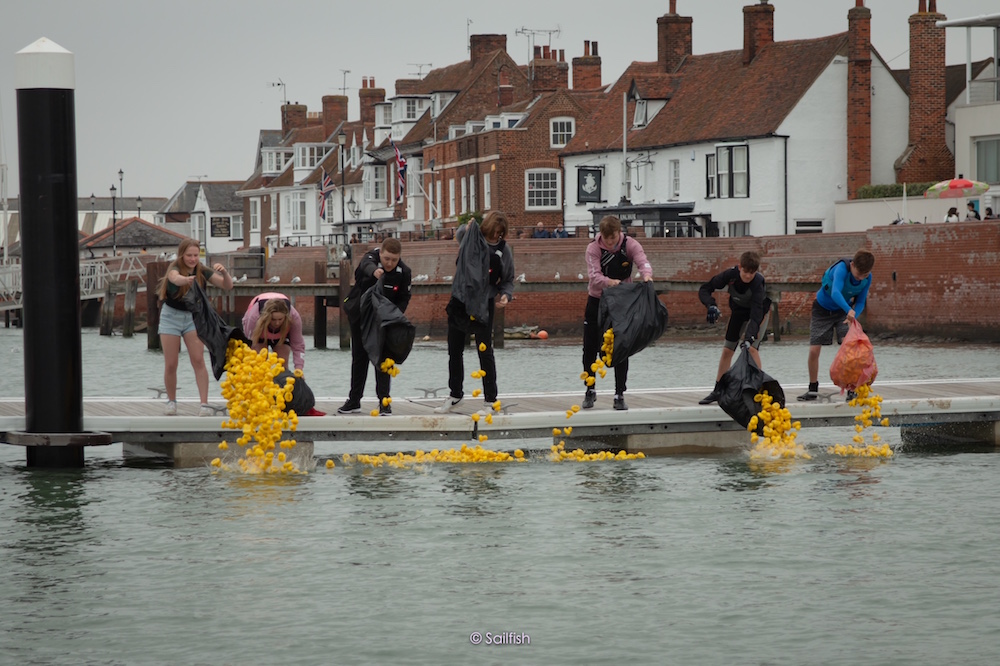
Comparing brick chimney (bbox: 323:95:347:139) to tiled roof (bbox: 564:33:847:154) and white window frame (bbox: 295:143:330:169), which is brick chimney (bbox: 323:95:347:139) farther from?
tiled roof (bbox: 564:33:847:154)

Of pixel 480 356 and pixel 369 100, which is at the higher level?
pixel 369 100

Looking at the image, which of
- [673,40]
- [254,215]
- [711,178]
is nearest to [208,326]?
[711,178]

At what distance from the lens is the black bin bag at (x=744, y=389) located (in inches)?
518

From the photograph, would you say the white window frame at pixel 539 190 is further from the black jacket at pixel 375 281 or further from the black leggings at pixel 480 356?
the black jacket at pixel 375 281

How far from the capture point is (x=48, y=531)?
11188mm

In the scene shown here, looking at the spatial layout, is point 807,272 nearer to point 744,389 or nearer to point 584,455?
point 584,455

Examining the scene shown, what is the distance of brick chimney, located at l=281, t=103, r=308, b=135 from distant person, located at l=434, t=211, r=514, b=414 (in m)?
86.2

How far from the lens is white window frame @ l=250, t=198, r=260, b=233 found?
95919mm

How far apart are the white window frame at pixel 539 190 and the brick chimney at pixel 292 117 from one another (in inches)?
1589

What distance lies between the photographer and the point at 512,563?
1019 cm

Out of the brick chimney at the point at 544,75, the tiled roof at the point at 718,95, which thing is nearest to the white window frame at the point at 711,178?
the tiled roof at the point at 718,95

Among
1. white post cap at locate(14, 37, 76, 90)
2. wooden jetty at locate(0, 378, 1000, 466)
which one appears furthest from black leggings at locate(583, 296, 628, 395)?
white post cap at locate(14, 37, 76, 90)

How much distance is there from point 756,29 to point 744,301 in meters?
38.8

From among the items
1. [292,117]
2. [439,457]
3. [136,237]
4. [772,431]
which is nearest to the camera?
[772,431]
